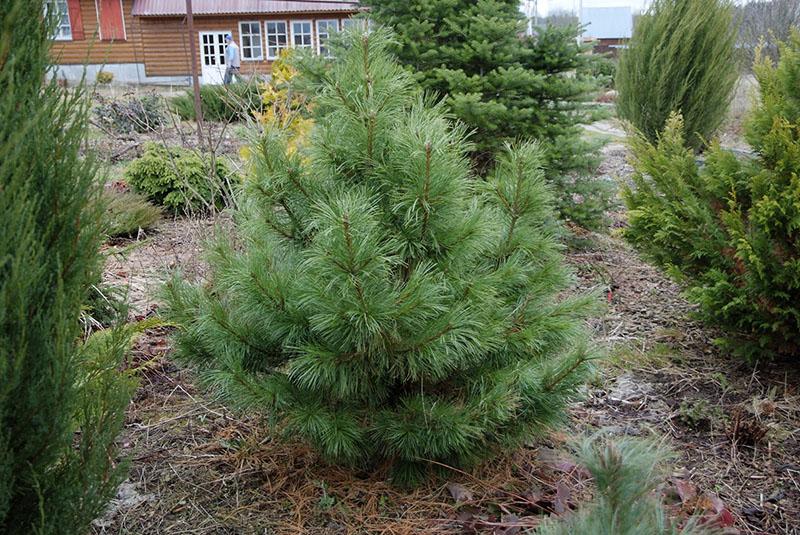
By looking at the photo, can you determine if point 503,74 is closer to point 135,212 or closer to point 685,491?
point 135,212

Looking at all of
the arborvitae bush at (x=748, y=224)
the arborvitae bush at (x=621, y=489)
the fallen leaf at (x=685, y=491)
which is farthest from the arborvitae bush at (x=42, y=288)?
the arborvitae bush at (x=748, y=224)

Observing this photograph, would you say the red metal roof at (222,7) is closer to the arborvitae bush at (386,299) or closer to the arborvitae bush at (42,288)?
the arborvitae bush at (386,299)

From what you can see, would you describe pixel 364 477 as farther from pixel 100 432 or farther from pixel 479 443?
pixel 100 432

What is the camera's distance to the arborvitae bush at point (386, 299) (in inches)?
78.2

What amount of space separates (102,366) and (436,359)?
3.10 feet

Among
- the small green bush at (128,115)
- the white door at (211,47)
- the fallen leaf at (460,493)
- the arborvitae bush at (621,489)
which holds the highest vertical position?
the white door at (211,47)

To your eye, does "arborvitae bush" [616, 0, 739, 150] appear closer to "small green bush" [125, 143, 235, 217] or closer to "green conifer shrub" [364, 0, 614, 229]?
"green conifer shrub" [364, 0, 614, 229]

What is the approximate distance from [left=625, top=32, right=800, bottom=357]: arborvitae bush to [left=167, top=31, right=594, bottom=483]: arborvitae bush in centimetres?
126

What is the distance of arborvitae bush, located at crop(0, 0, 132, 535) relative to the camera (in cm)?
133

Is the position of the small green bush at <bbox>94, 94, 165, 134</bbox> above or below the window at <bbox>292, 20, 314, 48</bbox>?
below

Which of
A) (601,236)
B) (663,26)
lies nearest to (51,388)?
(601,236)

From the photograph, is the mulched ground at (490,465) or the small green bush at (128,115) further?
the small green bush at (128,115)

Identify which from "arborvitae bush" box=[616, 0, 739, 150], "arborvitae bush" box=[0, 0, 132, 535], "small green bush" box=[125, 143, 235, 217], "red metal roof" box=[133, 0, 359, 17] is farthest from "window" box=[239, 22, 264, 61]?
"arborvitae bush" box=[0, 0, 132, 535]

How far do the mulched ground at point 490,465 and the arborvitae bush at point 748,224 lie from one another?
14.1 inches
